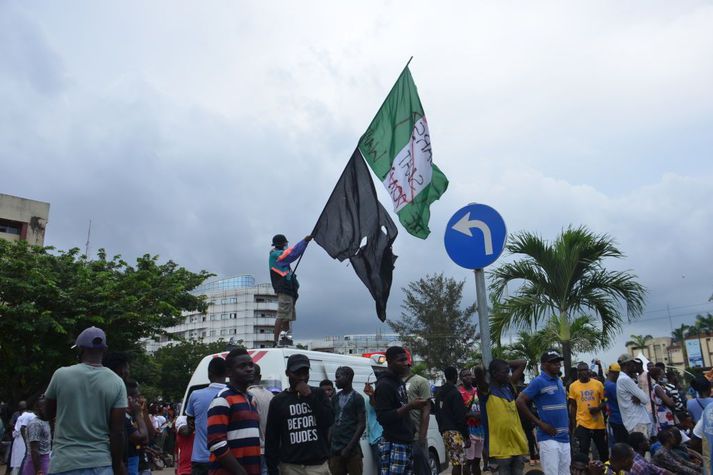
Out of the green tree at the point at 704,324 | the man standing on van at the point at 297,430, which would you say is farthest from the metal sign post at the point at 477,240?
the green tree at the point at 704,324

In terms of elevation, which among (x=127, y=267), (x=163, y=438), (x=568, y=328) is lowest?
(x=163, y=438)

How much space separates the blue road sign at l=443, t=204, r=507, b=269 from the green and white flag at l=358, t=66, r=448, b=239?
1.84 meters

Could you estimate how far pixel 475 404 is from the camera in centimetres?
1028

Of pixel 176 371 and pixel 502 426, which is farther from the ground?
pixel 176 371

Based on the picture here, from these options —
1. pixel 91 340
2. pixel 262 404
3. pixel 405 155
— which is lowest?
pixel 262 404

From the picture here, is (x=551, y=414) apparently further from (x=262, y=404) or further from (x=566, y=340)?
(x=566, y=340)

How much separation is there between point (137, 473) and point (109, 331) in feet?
56.7

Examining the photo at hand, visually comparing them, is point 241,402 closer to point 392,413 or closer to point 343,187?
point 392,413

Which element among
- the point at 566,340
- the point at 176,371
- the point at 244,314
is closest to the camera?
the point at 566,340

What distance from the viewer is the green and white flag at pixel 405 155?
8.13 metres

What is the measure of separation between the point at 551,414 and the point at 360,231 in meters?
3.29

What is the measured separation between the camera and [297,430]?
4.92 metres

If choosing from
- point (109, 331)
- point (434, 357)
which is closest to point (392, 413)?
point (109, 331)

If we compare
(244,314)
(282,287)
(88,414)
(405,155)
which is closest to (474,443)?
(282,287)
